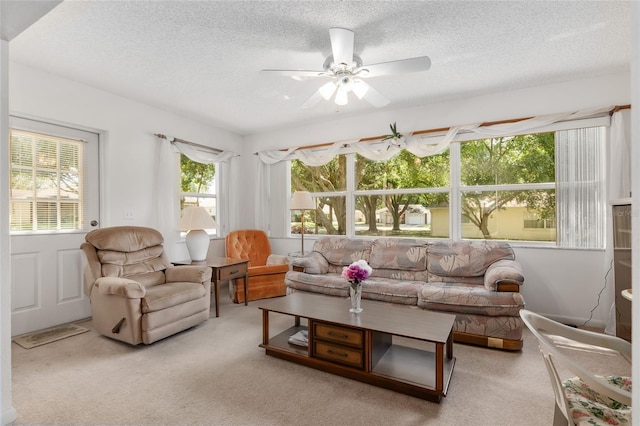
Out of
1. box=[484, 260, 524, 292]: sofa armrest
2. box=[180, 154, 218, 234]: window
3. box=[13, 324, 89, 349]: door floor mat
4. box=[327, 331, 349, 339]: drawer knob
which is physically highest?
box=[180, 154, 218, 234]: window

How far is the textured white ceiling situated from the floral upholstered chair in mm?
2091

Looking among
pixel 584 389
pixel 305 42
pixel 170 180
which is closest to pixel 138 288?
pixel 170 180

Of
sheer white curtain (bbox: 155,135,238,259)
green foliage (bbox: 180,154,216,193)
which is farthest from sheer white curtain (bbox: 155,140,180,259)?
green foliage (bbox: 180,154,216,193)

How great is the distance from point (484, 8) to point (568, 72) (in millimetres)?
1746

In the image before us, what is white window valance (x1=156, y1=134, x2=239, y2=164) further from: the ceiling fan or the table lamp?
the ceiling fan

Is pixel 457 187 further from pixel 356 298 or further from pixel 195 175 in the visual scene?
pixel 195 175

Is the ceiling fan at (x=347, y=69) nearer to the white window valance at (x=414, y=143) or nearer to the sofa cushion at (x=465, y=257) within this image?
the white window valance at (x=414, y=143)

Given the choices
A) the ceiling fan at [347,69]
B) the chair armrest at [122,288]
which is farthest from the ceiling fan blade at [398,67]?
the chair armrest at [122,288]

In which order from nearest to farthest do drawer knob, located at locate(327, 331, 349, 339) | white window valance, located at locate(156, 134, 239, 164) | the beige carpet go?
the beige carpet
drawer knob, located at locate(327, 331, 349, 339)
white window valance, located at locate(156, 134, 239, 164)

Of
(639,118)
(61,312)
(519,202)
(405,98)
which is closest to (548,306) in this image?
(519,202)

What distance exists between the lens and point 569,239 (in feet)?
11.1

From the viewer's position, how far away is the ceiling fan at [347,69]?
2.28 metres

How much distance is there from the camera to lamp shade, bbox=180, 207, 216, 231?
151 inches

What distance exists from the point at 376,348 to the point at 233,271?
222cm
